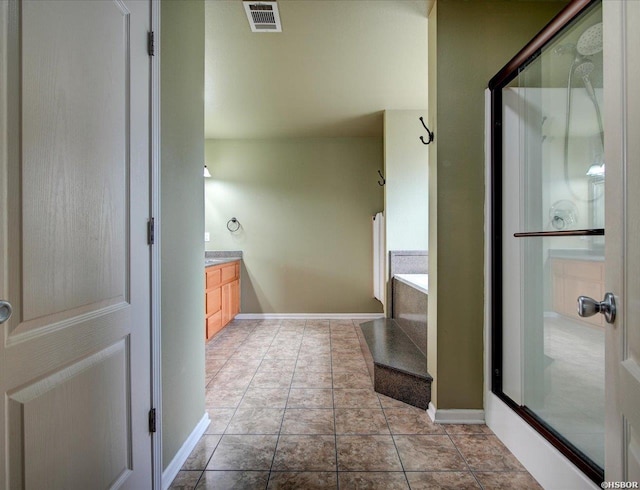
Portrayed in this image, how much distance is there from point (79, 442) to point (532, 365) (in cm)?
178

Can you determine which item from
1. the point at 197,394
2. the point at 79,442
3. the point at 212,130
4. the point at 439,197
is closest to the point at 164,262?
the point at 79,442

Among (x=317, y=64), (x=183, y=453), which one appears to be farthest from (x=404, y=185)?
(x=183, y=453)

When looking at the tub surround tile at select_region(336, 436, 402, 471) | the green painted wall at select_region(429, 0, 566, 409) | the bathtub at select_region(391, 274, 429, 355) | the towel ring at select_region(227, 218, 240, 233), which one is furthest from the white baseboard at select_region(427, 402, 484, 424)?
the towel ring at select_region(227, 218, 240, 233)

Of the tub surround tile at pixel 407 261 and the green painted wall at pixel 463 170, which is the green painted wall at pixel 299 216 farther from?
the green painted wall at pixel 463 170

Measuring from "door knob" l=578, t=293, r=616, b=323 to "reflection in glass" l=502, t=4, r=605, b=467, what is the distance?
21.2 inches

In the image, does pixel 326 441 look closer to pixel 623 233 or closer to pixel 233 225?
pixel 623 233

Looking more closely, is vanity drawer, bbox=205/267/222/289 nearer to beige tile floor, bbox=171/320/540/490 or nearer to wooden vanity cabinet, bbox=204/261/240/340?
wooden vanity cabinet, bbox=204/261/240/340

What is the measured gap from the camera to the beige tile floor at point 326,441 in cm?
138

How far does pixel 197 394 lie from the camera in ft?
5.52

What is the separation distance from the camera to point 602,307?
0.74 metres

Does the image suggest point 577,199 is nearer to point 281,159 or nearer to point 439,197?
point 439,197

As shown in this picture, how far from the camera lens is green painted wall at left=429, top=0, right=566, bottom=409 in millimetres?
1810

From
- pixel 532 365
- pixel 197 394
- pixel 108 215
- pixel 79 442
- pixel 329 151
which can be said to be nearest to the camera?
pixel 79 442

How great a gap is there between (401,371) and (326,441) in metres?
0.67
